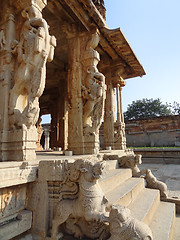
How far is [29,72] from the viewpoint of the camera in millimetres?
2848

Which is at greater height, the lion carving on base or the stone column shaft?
the stone column shaft

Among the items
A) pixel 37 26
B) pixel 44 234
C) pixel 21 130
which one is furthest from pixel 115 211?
pixel 37 26

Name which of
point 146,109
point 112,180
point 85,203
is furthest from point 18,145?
point 146,109

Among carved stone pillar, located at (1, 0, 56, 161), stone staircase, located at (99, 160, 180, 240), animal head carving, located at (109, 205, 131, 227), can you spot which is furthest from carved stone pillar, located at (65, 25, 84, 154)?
animal head carving, located at (109, 205, 131, 227)

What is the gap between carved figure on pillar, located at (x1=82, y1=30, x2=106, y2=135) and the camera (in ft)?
15.4

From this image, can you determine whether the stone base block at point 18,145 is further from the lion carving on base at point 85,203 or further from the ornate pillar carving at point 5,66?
the lion carving on base at point 85,203

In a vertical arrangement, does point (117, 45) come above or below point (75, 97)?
above

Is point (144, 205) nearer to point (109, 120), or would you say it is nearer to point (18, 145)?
point (18, 145)

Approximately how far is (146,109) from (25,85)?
33.3 metres

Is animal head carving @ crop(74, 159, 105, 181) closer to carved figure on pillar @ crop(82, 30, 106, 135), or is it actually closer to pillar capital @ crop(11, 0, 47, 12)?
carved figure on pillar @ crop(82, 30, 106, 135)

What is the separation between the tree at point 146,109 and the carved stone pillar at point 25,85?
3188cm

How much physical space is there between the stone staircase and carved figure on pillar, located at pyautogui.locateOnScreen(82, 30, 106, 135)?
1.78 meters

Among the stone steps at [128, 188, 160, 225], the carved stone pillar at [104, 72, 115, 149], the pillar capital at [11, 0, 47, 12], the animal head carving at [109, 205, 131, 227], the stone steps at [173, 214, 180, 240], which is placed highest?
the pillar capital at [11, 0, 47, 12]

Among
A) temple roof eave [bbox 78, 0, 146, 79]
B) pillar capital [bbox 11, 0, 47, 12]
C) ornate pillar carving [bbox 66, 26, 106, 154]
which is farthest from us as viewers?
temple roof eave [bbox 78, 0, 146, 79]
